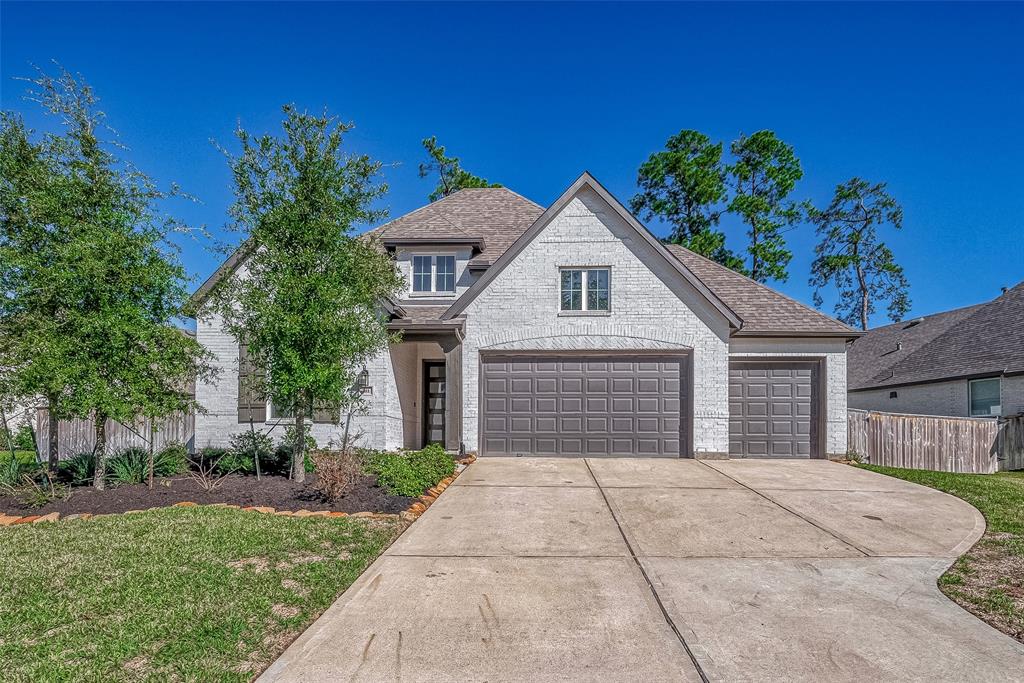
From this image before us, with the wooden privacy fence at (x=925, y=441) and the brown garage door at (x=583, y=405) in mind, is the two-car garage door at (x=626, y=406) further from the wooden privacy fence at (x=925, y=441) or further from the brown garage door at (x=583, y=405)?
the wooden privacy fence at (x=925, y=441)

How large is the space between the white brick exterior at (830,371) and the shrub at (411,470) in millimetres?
7658

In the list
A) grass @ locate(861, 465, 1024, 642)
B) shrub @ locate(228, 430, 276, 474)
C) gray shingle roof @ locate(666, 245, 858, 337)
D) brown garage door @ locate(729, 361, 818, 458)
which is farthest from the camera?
brown garage door @ locate(729, 361, 818, 458)

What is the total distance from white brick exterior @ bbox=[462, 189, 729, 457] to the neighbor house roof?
1103 centimetres

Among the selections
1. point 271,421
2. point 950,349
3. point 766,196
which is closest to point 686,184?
point 766,196

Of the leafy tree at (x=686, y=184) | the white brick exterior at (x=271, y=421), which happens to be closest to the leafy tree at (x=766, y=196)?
the leafy tree at (x=686, y=184)

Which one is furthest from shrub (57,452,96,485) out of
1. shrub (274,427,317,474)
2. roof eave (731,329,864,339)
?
roof eave (731,329,864,339)

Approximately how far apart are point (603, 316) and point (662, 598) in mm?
8787

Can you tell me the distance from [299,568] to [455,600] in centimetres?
161

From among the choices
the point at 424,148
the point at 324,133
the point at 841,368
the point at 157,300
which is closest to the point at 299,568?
the point at 157,300

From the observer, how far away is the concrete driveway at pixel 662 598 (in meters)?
3.54

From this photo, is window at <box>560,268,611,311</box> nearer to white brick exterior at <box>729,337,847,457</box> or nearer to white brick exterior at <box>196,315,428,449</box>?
white brick exterior at <box>729,337,847,457</box>

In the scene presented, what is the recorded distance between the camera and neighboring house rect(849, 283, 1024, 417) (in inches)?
673

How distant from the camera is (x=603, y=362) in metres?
12.9

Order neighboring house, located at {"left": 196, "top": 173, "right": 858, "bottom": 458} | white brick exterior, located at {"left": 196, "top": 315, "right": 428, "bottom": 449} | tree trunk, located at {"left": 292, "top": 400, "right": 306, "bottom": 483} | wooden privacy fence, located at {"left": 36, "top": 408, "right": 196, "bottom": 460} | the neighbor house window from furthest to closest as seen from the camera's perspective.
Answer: the neighbor house window
wooden privacy fence, located at {"left": 36, "top": 408, "right": 196, "bottom": 460}
neighboring house, located at {"left": 196, "top": 173, "right": 858, "bottom": 458}
white brick exterior, located at {"left": 196, "top": 315, "right": 428, "bottom": 449}
tree trunk, located at {"left": 292, "top": 400, "right": 306, "bottom": 483}
